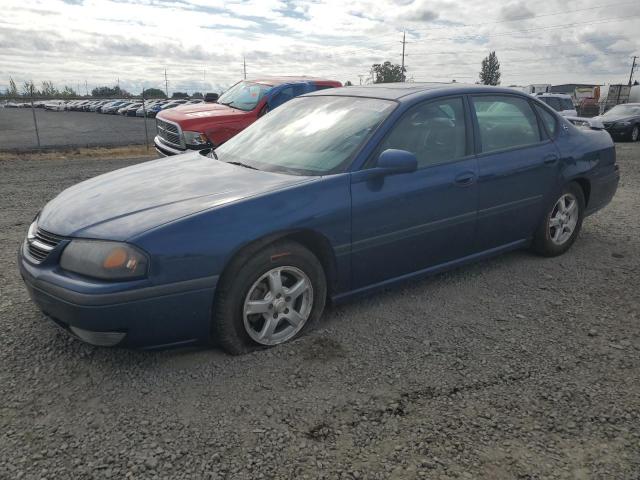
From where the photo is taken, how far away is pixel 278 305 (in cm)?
301

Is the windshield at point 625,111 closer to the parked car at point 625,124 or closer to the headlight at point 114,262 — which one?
the parked car at point 625,124

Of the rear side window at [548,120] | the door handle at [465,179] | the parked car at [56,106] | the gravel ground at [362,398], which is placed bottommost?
the parked car at [56,106]

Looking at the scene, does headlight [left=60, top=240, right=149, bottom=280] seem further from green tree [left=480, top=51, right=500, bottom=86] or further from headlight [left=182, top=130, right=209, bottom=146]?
green tree [left=480, top=51, right=500, bottom=86]

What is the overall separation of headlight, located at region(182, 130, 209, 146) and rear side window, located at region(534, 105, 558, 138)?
558 cm

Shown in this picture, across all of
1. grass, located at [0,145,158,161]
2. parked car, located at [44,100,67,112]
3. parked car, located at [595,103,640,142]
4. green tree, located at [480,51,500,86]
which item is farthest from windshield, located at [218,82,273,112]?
green tree, located at [480,51,500,86]

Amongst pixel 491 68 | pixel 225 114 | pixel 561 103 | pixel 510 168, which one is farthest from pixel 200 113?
pixel 491 68

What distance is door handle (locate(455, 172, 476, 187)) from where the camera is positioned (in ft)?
12.1

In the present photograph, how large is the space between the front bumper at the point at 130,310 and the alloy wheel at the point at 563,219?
10.7 feet

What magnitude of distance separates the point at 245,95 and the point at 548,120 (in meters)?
6.50

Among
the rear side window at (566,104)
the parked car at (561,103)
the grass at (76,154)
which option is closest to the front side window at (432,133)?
the grass at (76,154)

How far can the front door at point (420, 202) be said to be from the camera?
3281 mm

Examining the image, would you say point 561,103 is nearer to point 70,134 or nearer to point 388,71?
point 70,134

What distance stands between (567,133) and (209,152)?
313 cm

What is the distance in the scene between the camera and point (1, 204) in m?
6.75
